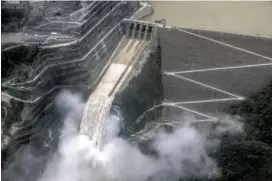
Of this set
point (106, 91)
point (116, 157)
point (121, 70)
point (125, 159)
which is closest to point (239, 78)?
point (121, 70)

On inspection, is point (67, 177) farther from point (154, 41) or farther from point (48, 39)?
point (154, 41)

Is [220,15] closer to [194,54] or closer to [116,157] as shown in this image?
[194,54]

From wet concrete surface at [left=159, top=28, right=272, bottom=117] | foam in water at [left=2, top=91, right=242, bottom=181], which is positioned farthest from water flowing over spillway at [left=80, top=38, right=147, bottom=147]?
wet concrete surface at [left=159, top=28, right=272, bottom=117]

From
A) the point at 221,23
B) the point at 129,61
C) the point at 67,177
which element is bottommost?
the point at 67,177

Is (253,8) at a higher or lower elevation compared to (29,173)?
higher

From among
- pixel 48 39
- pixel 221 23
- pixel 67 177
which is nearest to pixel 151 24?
pixel 221 23

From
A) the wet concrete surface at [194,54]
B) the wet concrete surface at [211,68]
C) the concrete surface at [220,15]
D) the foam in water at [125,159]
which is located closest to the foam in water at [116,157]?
the foam in water at [125,159]
